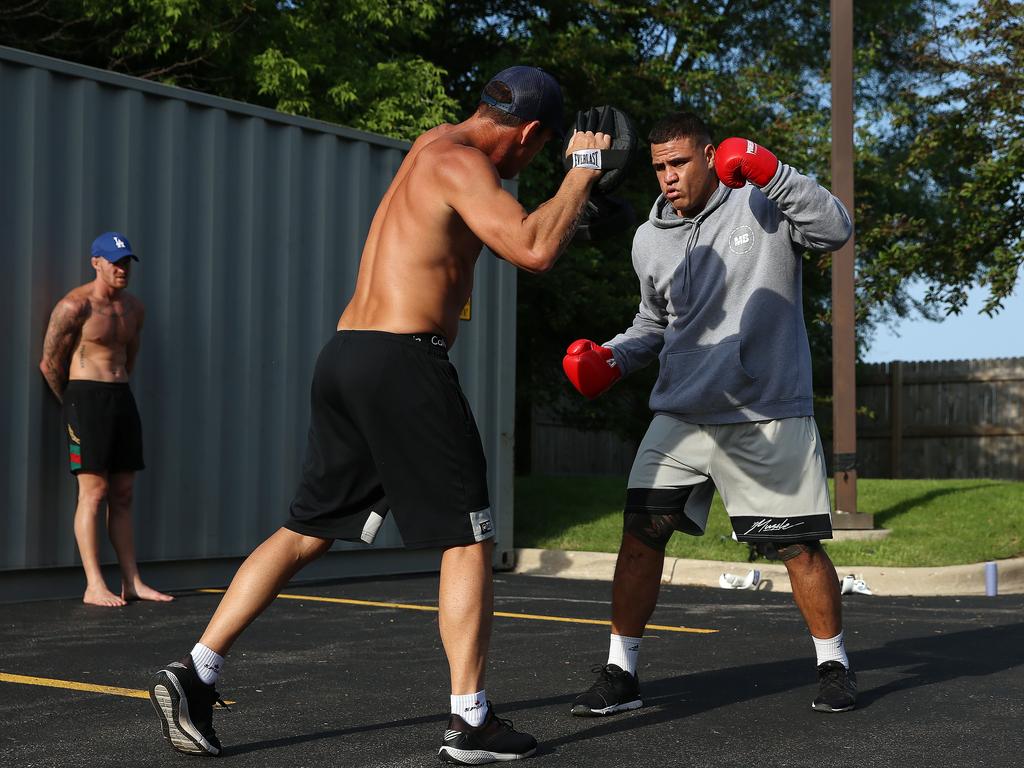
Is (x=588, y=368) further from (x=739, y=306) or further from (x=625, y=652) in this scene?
(x=625, y=652)

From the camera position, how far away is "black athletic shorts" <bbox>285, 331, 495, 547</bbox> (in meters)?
3.72

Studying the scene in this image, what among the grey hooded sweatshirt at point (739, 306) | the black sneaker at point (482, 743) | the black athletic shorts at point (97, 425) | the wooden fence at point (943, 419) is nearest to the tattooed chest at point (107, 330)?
the black athletic shorts at point (97, 425)

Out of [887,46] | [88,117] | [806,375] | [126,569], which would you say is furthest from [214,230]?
[887,46]

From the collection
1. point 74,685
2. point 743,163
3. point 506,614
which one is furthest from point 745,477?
point 506,614

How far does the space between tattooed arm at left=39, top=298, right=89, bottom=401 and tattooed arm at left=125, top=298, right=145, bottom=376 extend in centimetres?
31

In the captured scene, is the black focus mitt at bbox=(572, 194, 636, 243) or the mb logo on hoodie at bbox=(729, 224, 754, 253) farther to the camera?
the mb logo on hoodie at bbox=(729, 224, 754, 253)

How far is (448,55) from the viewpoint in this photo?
21828mm

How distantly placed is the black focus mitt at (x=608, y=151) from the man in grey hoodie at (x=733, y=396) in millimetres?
700

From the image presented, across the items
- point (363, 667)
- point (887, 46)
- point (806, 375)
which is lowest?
point (363, 667)

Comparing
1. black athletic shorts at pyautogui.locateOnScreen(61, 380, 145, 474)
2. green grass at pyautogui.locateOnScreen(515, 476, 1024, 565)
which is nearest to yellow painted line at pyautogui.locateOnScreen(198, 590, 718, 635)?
black athletic shorts at pyautogui.locateOnScreen(61, 380, 145, 474)

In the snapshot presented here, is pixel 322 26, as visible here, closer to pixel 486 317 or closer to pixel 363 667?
pixel 486 317

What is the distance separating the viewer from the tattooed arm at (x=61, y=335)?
7.46 meters

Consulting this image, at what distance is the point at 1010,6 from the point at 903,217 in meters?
2.54

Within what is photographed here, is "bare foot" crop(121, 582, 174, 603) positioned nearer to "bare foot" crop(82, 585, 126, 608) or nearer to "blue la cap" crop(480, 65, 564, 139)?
"bare foot" crop(82, 585, 126, 608)
